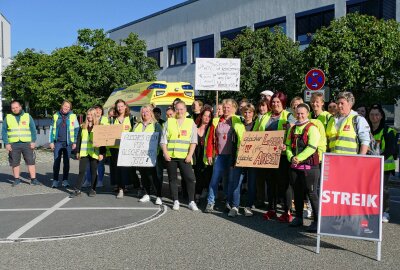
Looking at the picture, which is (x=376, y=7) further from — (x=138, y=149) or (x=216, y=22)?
(x=138, y=149)

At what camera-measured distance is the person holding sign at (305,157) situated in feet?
19.8

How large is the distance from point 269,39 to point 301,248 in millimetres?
16435

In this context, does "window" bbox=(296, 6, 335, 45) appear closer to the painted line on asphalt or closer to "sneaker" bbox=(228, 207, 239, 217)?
"sneaker" bbox=(228, 207, 239, 217)

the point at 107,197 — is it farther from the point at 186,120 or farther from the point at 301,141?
the point at 301,141

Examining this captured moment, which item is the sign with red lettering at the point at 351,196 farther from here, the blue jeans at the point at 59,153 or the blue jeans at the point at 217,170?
the blue jeans at the point at 59,153

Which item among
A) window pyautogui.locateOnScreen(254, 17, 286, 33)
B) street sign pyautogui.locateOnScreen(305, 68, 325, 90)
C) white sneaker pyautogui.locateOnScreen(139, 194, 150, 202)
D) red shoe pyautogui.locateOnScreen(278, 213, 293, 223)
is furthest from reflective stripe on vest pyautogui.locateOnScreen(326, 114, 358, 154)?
window pyautogui.locateOnScreen(254, 17, 286, 33)

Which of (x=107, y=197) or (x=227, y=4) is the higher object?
(x=227, y=4)

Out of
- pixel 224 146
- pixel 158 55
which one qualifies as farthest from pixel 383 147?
pixel 158 55

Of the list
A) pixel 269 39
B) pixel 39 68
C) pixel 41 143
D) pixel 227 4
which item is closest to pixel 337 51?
pixel 269 39

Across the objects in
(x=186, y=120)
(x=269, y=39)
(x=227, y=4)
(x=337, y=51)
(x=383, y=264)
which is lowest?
(x=383, y=264)

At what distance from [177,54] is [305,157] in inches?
1219

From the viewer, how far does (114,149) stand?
9.11 m

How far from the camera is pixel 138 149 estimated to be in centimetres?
825

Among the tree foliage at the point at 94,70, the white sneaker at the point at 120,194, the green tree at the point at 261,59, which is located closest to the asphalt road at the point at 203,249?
the white sneaker at the point at 120,194
